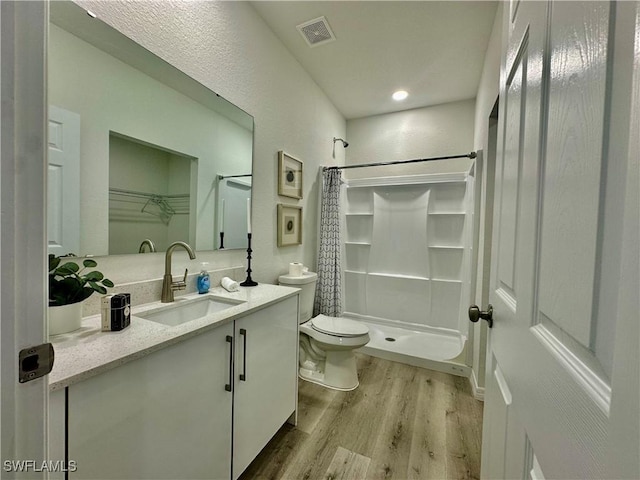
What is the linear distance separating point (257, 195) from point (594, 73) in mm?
1702

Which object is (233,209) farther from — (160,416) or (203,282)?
(160,416)

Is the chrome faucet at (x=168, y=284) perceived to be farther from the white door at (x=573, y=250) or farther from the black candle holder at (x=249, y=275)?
the white door at (x=573, y=250)

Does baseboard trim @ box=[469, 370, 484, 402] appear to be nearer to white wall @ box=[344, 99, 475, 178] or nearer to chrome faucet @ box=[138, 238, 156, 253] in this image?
white wall @ box=[344, 99, 475, 178]

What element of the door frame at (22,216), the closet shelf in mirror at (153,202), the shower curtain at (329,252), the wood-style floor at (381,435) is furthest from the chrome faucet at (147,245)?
the shower curtain at (329,252)

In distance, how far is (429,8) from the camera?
5.52 ft

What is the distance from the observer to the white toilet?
75.4 inches

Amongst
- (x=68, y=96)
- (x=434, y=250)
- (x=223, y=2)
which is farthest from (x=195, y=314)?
(x=434, y=250)

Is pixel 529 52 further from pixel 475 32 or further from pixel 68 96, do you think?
pixel 475 32

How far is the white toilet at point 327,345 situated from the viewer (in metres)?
1.91

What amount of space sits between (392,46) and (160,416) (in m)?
2.64

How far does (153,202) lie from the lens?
→ 124 centimetres

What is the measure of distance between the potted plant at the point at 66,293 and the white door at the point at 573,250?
1194 mm

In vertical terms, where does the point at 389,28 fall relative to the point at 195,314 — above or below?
above

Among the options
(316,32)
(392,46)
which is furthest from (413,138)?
(316,32)
